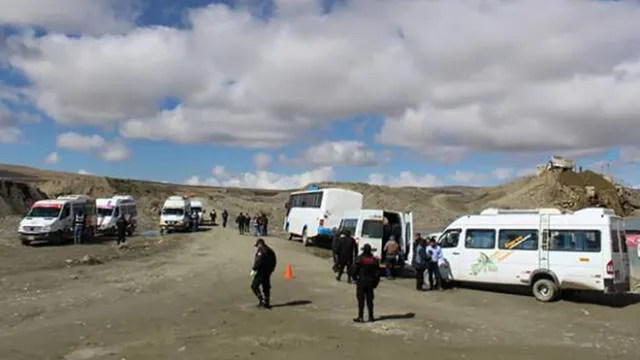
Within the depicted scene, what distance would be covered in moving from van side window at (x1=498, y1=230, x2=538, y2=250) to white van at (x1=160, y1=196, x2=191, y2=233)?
33576mm

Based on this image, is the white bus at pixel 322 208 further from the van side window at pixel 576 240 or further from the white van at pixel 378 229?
the van side window at pixel 576 240

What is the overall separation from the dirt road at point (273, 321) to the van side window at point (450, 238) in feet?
5.55

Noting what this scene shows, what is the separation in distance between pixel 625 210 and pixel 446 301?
77181 millimetres

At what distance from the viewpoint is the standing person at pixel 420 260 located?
20.4 metres

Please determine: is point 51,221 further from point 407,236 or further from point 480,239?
point 480,239

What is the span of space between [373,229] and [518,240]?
6.56 m

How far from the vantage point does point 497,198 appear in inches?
3752

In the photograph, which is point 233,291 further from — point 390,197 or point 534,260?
point 390,197

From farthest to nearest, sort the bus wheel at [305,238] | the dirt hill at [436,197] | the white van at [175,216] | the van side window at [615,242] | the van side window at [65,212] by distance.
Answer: the dirt hill at [436,197], the white van at [175,216], the bus wheel at [305,238], the van side window at [65,212], the van side window at [615,242]

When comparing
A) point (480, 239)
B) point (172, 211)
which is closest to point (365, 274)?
point (480, 239)

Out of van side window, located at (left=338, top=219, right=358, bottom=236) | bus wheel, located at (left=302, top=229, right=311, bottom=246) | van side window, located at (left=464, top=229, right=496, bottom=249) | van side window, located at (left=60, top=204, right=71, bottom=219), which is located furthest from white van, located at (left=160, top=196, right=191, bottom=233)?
van side window, located at (left=464, top=229, right=496, bottom=249)

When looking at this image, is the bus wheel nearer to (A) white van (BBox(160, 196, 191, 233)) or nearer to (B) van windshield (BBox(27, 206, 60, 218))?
(B) van windshield (BBox(27, 206, 60, 218))

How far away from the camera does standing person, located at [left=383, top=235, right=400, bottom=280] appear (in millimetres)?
23422

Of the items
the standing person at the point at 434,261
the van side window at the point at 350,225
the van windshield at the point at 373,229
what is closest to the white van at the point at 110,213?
the van side window at the point at 350,225
